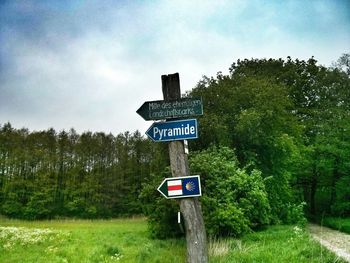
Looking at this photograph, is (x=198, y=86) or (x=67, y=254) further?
(x=198, y=86)

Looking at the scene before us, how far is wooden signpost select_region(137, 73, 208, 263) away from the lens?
6.26m

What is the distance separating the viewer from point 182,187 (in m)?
6.37

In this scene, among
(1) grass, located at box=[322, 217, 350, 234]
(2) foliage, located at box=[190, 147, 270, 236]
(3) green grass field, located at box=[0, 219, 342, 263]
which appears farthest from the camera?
(1) grass, located at box=[322, 217, 350, 234]

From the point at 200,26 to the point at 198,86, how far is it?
1182 centimetres

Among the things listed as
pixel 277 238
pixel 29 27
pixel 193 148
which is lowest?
pixel 277 238

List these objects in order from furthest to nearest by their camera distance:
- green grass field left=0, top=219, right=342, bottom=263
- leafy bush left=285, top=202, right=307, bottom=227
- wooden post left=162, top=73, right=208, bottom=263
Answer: leafy bush left=285, top=202, right=307, bottom=227 → green grass field left=0, top=219, right=342, bottom=263 → wooden post left=162, top=73, right=208, bottom=263

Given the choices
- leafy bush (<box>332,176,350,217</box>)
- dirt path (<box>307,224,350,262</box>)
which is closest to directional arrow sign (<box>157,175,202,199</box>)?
dirt path (<box>307,224,350,262</box>)

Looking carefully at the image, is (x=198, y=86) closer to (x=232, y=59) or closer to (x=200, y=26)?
(x=232, y=59)

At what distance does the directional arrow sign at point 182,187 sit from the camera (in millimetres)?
6332

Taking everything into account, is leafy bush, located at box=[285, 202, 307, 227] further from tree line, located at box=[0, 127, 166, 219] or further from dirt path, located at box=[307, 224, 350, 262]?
tree line, located at box=[0, 127, 166, 219]

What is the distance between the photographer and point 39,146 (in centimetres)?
4881

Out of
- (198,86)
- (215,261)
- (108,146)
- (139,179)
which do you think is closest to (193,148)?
(198,86)

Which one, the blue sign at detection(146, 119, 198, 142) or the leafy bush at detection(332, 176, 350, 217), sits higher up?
the blue sign at detection(146, 119, 198, 142)

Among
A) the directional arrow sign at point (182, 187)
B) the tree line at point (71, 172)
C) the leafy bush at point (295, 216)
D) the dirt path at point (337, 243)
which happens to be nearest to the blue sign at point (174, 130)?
the directional arrow sign at point (182, 187)
